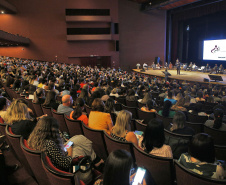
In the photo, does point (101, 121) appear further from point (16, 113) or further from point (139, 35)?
point (139, 35)

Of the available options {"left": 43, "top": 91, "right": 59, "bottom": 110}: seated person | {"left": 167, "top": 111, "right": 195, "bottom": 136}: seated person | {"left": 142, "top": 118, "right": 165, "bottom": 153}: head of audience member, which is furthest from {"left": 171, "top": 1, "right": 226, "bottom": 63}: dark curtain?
{"left": 142, "top": 118, "right": 165, "bottom": 153}: head of audience member

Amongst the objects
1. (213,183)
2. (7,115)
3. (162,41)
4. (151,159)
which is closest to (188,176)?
(213,183)

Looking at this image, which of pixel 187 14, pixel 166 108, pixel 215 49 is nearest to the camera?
pixel 166 108

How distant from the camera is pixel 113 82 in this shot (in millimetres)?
8055

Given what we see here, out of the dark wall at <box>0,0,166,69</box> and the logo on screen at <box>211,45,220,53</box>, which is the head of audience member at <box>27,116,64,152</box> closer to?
the logo on screen at <box>211,45,220,53</box>

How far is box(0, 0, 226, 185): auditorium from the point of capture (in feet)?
6.50

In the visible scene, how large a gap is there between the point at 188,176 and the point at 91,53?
19.9 meters

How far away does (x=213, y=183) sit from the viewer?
4.68ft

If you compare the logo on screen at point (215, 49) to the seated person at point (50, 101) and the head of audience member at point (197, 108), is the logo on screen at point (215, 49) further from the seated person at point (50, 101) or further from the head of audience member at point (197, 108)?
the seated person at point (50, 101)

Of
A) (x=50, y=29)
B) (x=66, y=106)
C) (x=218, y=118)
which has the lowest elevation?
(x=218, y=118)

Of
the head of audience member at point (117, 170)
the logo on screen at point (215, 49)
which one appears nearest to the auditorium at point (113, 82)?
the head of audience member at point (117, 170)

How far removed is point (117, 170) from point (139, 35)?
71.4 ft

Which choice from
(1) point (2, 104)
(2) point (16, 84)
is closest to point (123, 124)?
(1) point (2, 104)

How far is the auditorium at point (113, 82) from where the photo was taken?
78.0 inches
